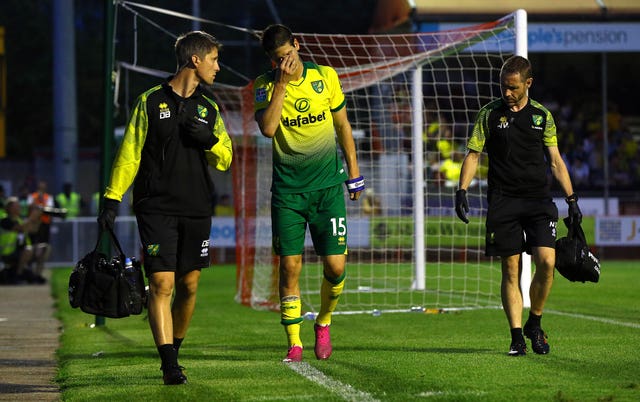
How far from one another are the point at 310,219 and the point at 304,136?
55 centimetres

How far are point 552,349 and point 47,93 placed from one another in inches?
1752

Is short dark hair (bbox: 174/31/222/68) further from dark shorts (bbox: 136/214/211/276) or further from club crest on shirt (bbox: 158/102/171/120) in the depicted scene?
dark shorts (bbox: 136/214/211/276)

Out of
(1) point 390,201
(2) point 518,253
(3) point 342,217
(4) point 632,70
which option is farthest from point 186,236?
(4) point 632,70

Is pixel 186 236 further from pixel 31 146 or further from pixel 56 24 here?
pixel 31 146

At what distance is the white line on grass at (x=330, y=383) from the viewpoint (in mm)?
6809

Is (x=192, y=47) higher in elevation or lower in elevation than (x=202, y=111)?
higher

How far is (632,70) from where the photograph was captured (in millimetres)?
36188

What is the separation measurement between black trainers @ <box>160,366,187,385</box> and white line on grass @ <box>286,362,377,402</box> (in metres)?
0.74

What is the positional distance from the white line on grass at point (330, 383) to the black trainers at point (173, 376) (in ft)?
2.42

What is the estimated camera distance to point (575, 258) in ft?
29.6

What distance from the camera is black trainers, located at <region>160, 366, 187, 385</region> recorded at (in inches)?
297

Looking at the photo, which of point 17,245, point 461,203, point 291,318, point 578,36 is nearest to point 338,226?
point 291,318

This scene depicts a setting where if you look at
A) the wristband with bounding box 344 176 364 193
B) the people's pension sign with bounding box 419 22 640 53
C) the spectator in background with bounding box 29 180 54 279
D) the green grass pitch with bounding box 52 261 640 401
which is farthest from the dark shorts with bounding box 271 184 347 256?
the people's pension sign with bounding box 419 22 640 53

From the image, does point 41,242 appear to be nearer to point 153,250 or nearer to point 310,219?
point 310,219
